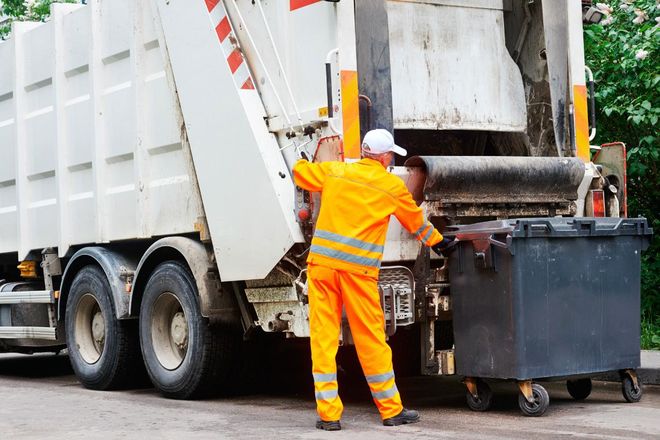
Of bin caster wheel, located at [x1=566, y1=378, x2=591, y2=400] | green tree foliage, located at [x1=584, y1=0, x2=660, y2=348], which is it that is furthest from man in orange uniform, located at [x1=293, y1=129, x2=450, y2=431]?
green tree foliage, located at [x1=584, y1=0, x2=660, y2=348]

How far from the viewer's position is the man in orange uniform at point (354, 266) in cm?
614

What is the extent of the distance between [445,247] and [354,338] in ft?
2.50

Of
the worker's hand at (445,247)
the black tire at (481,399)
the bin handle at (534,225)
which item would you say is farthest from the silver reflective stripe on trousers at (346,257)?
the black tire at (481,399)

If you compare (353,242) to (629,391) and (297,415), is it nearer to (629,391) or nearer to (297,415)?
(297,415)

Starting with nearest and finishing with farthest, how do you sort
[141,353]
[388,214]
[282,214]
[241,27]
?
[388,214]
[282,214]
[241,27]
[141,353]

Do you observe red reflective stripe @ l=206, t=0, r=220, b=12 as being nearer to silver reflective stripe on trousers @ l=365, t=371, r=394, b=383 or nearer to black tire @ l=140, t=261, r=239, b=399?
black tire @ l=140, t=261, r=239, b=399

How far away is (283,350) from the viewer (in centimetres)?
848

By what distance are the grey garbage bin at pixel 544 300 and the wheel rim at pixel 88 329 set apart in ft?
9.97

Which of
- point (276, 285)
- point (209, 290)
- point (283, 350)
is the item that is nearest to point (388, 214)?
point (276, 285)

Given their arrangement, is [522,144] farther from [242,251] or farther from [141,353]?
[141,353]

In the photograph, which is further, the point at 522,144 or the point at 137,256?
the point at 137,256

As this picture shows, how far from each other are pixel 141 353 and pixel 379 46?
283cm

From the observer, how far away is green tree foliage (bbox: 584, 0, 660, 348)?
29.2ft

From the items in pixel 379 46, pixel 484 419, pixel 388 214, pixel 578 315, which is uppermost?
pixel 379 46
